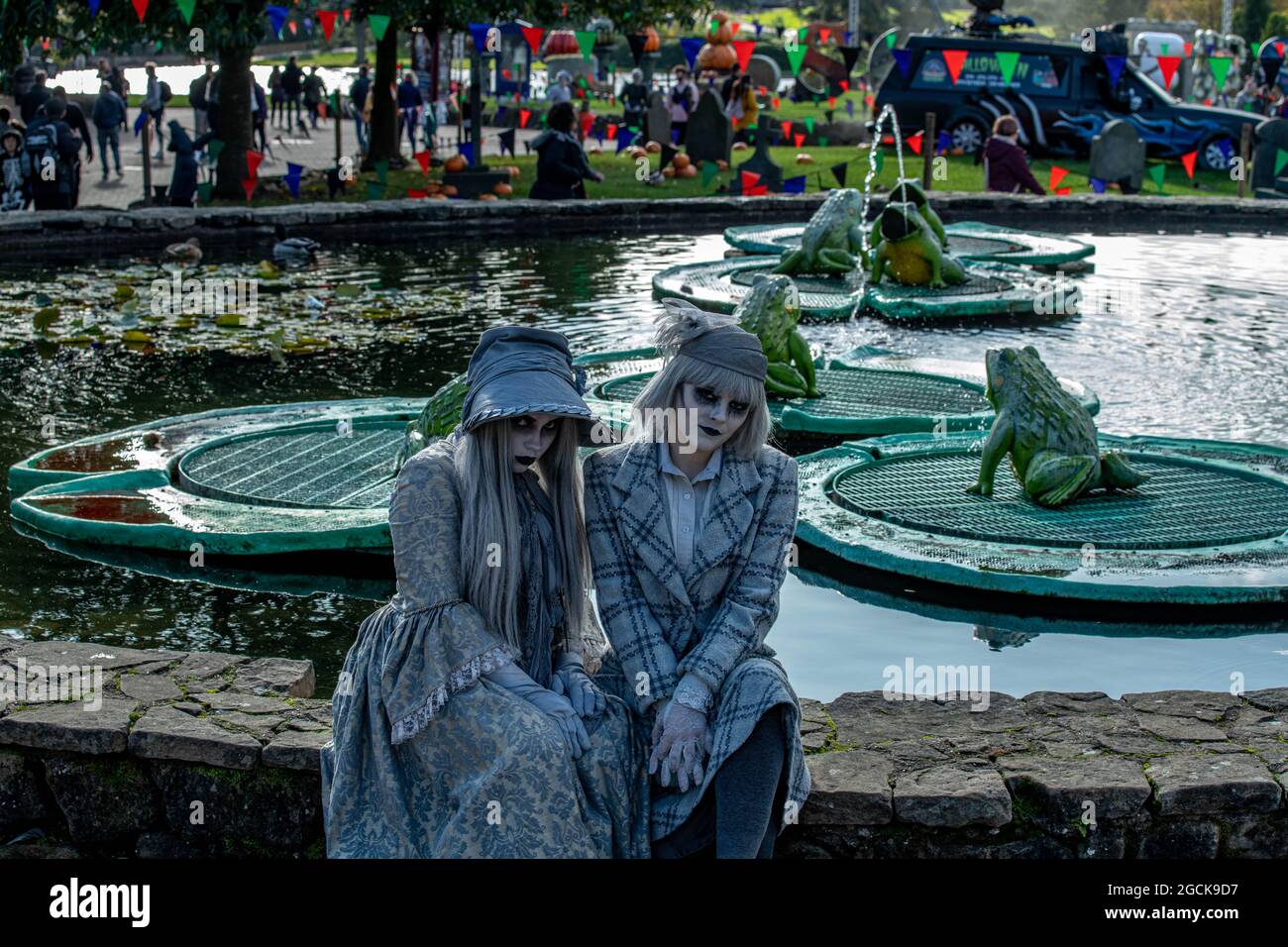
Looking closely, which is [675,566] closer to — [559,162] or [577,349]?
[577,349]

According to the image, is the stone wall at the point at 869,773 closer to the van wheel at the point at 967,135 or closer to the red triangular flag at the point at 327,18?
the red triangular flag at the point at 327,18

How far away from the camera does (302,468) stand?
789cm

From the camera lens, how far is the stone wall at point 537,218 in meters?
15.9

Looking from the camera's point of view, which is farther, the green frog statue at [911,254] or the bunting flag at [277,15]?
the bunting flag at [277,15]

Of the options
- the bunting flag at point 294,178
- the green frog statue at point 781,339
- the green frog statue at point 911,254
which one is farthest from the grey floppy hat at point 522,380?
the bunting flag at point 294,178

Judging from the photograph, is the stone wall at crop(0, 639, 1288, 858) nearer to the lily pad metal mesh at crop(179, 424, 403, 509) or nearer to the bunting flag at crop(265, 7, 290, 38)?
the lily pad metal mesh at crop(179, 424, 403, 509)

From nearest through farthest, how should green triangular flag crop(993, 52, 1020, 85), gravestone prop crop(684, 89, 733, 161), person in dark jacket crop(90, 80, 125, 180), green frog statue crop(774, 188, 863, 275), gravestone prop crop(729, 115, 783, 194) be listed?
green frog statue crop(774, 188, 863, 275)
gravestone prop crop(729, 115, 783, 194)
person in dark jacket crop(90, 80, 125, 180)
gravestone prop crop(684, 89, 733, 161)
green triangular flag crop(993, 52, 1020, 85)

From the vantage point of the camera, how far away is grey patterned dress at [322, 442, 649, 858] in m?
3.65

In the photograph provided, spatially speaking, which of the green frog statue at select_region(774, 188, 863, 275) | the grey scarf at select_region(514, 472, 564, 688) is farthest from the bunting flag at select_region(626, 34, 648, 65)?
the grey scarf at select_region(514, 472, 564, 688)

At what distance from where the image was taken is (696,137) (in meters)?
23.7

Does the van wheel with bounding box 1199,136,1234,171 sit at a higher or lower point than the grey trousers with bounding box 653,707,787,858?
higher

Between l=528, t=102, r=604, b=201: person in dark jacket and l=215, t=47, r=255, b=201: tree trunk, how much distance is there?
11.1ft

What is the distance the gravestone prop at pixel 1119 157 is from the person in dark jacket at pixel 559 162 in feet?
24.8
